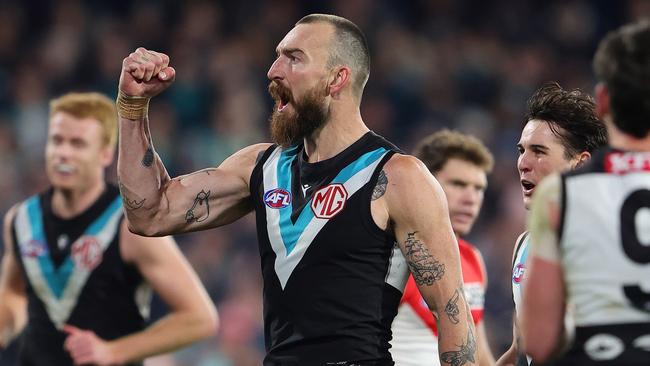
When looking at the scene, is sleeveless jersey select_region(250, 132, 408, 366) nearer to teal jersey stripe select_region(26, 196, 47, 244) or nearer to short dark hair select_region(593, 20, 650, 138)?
short dark hair select_region(593, 20, 650, 138)

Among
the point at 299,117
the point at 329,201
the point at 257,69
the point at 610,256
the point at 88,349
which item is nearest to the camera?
the point at 610,256

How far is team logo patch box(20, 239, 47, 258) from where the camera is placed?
6531 millimetres

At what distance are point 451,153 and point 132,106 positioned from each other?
7.61 feet

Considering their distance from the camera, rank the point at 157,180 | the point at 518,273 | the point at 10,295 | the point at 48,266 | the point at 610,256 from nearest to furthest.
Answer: the point at 610,256, the point at 157,180, the point at 518,273, the point at 48,266, the point at 10,295

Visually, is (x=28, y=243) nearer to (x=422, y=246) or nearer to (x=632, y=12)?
(x=422, y=246)

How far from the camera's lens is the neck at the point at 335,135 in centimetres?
479

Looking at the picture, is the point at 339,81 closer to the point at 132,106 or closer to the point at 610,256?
the point at 132,106

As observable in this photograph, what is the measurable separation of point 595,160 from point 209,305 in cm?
352

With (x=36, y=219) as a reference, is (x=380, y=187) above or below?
above

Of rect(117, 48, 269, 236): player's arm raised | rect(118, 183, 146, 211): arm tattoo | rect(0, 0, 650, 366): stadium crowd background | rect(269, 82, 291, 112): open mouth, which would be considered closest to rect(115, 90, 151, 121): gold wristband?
rect(117, 48, 269, 236): player's arm raised

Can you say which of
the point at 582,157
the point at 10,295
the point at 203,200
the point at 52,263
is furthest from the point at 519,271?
the point at 10,295

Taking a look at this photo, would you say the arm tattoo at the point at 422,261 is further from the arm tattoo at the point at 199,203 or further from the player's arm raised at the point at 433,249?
the arm tattoo at the point at 199,203

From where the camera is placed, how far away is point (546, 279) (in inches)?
133

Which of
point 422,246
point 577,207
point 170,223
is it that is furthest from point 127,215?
point 577,207
